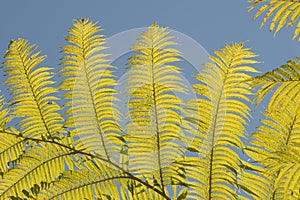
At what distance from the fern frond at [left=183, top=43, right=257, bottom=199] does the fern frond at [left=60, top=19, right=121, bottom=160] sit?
350 mm

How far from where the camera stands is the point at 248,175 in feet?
5.67

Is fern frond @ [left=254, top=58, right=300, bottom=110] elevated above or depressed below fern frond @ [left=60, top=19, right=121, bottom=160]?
below

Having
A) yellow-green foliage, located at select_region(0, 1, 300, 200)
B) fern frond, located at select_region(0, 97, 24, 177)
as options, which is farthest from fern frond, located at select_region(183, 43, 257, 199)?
fern frond, located at select_region(0, 97, 24, 177)

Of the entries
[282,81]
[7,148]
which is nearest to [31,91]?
[7,148]

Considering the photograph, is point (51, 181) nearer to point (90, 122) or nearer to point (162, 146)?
point (90, 122)

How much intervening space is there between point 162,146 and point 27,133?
0.65m

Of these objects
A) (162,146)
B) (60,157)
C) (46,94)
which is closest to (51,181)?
(60,157)

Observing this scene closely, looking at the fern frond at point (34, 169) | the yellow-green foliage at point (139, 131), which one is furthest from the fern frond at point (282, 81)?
the fern frond at point (34, 169)

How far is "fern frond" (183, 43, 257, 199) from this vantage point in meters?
1.68

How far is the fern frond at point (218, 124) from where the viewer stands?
5.51 ft

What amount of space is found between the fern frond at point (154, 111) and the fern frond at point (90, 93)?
0.34ft

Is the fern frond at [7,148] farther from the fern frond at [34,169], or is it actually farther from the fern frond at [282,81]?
the fern frond at [282,81]

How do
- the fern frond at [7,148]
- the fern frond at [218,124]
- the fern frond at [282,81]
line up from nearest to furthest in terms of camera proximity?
1. the fern frond at [282,81]
2. the fern frond at [218,124]
3. the fern frond at [7,148]

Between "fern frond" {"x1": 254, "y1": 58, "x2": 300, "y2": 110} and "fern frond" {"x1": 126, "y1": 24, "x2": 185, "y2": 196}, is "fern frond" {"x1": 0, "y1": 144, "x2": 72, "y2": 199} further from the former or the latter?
"fern frond" {"x1": 254, "y1": 58, "x2": 300, "y2": 110}
